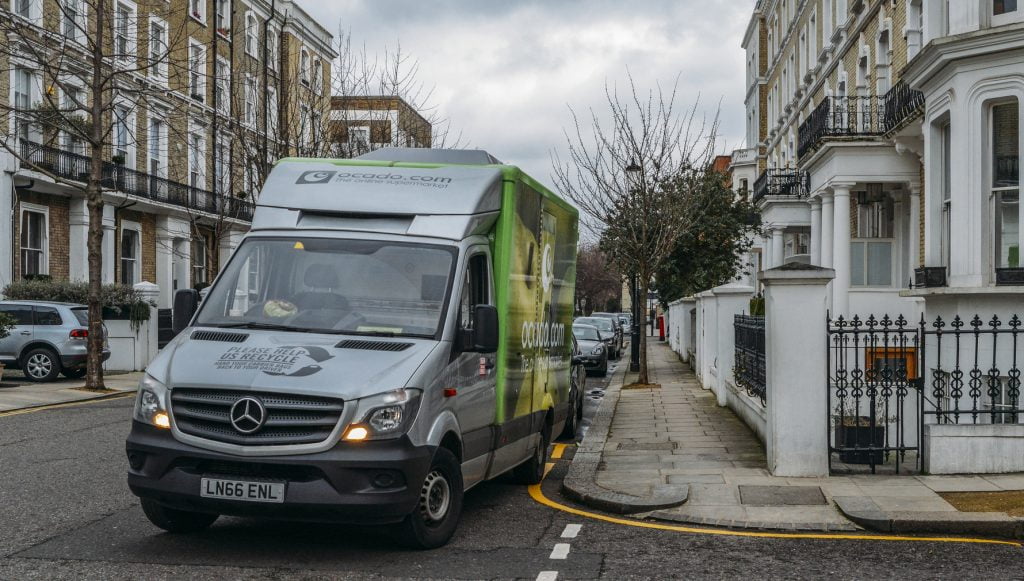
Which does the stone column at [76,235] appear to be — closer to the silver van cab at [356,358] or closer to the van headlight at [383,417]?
the silver van cab at [356,358]

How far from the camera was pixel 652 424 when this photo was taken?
1417cm

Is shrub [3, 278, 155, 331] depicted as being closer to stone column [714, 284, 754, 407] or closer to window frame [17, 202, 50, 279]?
window frame [17, 202, 50, 279]

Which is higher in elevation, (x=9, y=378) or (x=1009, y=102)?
(x=1009, y=102)

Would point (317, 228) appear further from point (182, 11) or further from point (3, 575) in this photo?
point (182, 11)

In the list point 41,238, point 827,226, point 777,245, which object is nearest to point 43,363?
point 41,238

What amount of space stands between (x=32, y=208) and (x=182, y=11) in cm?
1105

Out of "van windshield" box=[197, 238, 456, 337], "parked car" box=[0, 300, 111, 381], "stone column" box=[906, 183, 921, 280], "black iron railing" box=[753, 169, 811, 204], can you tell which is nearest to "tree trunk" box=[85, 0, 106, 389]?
"parked car" box=[0, 300, 111, 381]

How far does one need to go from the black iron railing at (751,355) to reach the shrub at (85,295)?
15405mm

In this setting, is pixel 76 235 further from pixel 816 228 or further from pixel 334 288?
pixel 334 288

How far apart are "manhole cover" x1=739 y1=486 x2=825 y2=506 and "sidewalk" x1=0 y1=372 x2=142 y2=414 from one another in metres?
11.7

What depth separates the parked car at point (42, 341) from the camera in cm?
2098

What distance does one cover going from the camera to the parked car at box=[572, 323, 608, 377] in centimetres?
2605

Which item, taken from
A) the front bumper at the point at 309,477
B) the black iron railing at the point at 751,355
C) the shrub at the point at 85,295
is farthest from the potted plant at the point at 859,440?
the shrub at the point at 85,295

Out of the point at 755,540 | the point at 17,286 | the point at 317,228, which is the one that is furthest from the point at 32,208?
the point at 755,540
